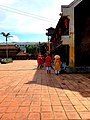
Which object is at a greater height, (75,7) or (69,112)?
(75,7)

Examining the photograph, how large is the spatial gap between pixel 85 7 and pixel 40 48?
62730 mm

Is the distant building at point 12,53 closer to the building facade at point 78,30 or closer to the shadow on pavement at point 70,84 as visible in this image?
the building facade at point 78,30

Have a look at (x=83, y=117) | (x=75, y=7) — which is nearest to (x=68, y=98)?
(x=83, y=117)

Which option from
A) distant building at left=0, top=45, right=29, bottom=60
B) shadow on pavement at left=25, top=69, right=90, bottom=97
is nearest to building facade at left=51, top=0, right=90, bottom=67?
shadow on pavement at left=25, top=69, right=90, bottom=97

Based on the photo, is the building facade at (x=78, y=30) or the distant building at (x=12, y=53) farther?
the distant building at (x=12, y=53)

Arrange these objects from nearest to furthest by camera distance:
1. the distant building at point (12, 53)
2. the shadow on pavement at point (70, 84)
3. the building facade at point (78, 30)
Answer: the shadow on pavement at point (70, 84) < the building facade at point (78, 30) < the distant building at point (12, 53)

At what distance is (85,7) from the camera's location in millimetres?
17062

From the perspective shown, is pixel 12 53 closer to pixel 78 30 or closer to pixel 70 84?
pixel 78 30

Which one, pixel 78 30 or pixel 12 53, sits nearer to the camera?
pixel 78 30

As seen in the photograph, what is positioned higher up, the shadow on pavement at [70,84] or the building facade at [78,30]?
the building facade at [78,30]

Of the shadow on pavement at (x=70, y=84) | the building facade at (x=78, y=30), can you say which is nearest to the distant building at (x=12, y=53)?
the building facade at (x=78, y=30)

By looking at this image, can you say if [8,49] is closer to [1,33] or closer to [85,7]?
[1,33]

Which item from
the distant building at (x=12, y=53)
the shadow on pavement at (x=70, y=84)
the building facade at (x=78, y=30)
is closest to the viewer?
the shadow on pavement at (x=70, y=84)

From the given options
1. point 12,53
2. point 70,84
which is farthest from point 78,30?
point 12,53
